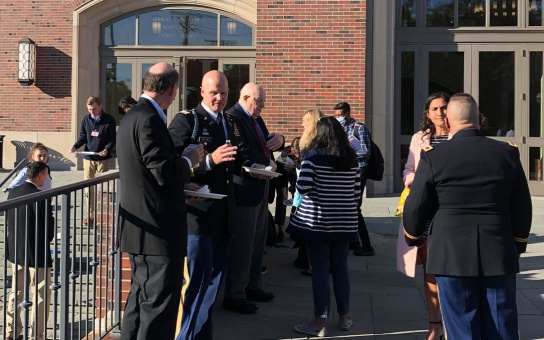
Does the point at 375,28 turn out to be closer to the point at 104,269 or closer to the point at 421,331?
the point at 421,331

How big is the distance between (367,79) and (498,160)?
962 centimetres

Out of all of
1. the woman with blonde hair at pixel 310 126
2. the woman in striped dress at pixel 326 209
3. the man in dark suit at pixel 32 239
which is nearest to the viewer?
the man in dark suit at pixel 32 239

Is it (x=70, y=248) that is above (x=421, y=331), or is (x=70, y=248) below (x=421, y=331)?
above

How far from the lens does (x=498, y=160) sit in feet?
12.2

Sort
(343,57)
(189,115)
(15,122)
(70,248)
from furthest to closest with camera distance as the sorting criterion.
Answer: (15,122) < (343,57) < (189,115) < (70,248)

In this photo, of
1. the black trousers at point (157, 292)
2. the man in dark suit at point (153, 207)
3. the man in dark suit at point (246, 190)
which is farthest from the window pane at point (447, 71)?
the black trousers at point (157, 292)

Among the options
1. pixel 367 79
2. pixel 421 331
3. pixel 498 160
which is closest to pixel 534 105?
pixel 367 79

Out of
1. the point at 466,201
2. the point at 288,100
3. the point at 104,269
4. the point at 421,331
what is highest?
the point at 288,100

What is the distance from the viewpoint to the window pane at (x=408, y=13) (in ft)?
45.6

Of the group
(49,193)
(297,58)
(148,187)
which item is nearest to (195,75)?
(297,58)

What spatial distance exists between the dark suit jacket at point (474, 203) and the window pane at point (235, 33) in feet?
37.4

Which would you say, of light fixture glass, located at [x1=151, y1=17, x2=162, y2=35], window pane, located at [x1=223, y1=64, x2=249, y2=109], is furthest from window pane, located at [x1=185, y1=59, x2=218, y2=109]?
light fixture glass, located at [x1=151, y1=17, x2=162, y2=35]

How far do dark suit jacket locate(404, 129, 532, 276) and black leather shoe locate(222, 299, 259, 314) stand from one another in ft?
7.85

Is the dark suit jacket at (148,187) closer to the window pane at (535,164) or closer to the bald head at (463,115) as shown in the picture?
the bald head at (463,115)
